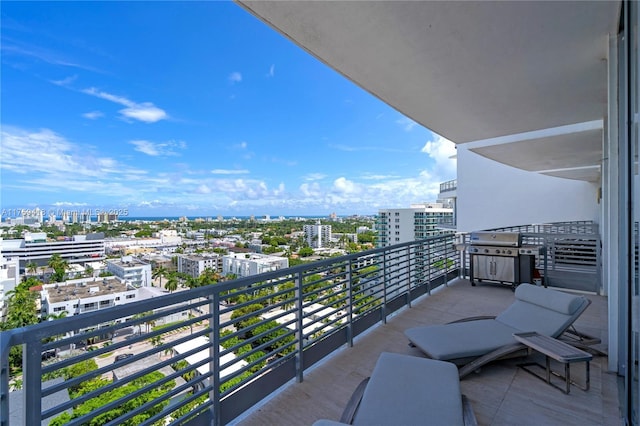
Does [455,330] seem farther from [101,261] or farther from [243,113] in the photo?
[243,113]

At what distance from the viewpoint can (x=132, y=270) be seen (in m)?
10.4

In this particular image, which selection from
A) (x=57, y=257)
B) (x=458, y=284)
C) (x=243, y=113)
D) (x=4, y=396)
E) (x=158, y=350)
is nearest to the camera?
(x=4, y=396)

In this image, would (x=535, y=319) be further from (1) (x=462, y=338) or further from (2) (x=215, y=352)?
(2) (x=215, y=352)

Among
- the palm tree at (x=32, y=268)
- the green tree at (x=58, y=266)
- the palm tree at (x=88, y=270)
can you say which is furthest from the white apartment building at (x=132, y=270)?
the palm tree at (x=32, y=268)

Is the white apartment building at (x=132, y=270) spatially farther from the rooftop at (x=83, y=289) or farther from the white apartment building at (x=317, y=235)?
the white apartment building at (x=317, y=235)

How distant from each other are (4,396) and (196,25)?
839 inches

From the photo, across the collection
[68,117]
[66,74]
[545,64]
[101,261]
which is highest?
[66,74]

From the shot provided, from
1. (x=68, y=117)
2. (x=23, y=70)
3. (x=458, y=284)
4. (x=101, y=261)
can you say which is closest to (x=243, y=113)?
(x=68, y=117)

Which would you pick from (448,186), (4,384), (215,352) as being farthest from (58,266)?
(448,186)

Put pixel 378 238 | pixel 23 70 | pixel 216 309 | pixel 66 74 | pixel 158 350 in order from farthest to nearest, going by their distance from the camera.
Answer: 1. pixel 66 74
2. pixel 23 70
3. pixel 378 238
4. pixel 216 309
5. pixel 158 350

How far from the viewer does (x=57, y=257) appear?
10.0 metres

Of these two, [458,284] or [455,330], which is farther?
[458,284]

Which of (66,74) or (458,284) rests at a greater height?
(66,74)

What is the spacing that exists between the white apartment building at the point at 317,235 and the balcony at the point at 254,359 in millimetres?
9292
